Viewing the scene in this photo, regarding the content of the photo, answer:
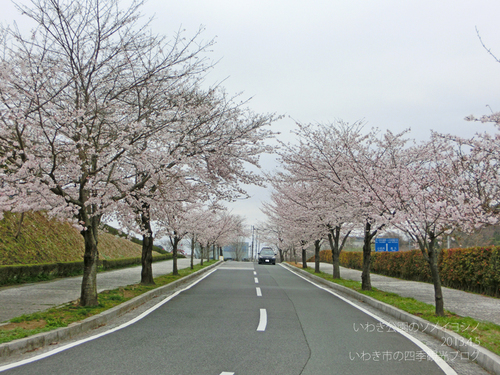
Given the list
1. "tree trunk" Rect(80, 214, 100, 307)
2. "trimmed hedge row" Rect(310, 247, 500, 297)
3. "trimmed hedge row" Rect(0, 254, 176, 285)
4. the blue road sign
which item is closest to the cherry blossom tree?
"tree trunk" Rect(80, 214, 100, 307)

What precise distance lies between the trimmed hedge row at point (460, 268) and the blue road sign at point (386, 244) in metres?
1.88

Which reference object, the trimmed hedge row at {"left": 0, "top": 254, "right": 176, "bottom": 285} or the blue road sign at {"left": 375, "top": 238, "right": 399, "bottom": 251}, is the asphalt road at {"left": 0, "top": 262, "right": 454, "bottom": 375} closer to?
the trimmed hedge row at {"left": 0, "top": 254, "right": 176, "bottom": 285}

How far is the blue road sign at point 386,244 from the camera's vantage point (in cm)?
2747

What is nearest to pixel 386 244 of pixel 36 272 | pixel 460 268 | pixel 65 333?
pixel 460 268

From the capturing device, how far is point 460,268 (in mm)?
16203

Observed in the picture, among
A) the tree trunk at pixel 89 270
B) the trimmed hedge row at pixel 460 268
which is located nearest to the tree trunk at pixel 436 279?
the trimmed hedge row at pixel 460 268

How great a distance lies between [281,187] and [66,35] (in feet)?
57.1

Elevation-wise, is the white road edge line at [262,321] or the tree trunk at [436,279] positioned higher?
the tree trunk at [436,279]

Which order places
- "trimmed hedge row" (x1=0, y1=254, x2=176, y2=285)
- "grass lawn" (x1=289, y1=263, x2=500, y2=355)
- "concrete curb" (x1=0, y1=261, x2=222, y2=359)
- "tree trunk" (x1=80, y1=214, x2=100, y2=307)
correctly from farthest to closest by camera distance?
"trimmed hedge row" (x1=0, y1=254, x2=176, y2=285) → "tree trunk" (x1=80, y1=214, x2=100, y2=307) → "grass lawn" (x1=289, y1=263, x2=500, y2=355) → "concrete curb" (x1=0, y1=261, x2=222, y2=359)

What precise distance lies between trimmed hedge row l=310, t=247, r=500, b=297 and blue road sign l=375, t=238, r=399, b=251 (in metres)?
1.88

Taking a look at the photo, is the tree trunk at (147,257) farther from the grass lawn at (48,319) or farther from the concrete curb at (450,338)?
the concrete curb at (450,338)

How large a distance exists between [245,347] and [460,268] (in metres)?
13.1

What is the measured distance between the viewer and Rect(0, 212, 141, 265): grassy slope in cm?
1644

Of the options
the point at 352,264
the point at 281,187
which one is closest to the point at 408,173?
the point at 281,187
